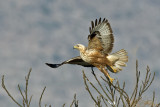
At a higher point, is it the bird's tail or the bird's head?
the bird's head

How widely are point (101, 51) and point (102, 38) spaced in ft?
1.22

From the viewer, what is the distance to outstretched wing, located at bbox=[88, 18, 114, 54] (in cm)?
754

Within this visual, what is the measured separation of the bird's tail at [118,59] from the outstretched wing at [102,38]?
0.28 metres

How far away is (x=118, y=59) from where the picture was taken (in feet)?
25.9

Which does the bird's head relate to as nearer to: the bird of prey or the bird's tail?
the bird of prey

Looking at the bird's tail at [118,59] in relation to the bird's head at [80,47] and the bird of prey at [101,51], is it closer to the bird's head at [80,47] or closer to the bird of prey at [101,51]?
the bird of prey at [101,51]

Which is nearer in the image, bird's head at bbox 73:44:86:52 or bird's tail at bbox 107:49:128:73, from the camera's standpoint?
bird's head at bbox 73:44:86:52

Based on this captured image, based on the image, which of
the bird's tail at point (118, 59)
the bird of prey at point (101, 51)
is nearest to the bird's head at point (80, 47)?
the bird of prey at point (101, 51)

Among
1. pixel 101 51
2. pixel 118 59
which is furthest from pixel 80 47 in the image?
pixel 118 59

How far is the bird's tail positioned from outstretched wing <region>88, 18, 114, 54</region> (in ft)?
0.91

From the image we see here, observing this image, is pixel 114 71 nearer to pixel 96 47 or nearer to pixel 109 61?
pixel 109 61

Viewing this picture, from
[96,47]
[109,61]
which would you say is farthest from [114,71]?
[96,47]

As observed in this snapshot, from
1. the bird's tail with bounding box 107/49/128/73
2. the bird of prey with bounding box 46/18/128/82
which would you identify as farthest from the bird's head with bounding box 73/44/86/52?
the bird's tail with bounding box 107/49/128/73

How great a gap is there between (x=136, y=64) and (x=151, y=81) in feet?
1.78
